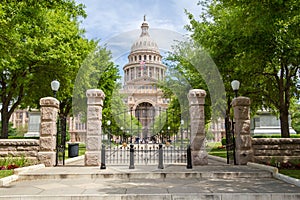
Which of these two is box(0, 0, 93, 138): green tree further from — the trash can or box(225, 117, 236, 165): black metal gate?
box(225, 117, 236, 165): black metal gate

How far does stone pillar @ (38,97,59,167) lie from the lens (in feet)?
36.6

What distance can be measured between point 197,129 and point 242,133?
6.32 ft

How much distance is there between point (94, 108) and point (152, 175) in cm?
434

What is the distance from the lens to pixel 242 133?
1148cm

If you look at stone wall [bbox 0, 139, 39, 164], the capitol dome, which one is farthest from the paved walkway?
the capitol dome

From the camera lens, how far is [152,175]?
8.75 m

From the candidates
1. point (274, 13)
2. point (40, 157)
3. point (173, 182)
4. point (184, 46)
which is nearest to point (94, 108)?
point (40, 157)

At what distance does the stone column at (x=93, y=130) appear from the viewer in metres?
11.2

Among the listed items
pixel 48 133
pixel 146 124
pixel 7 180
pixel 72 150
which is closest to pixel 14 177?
pixel 7 180

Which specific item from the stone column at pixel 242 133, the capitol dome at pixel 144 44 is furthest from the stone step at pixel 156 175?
the capitol dome at pixel 144 44

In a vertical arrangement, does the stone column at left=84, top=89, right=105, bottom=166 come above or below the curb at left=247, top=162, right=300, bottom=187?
above

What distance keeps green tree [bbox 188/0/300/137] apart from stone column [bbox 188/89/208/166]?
11.7 feet

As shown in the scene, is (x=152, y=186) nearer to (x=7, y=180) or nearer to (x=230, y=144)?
(x=7, y=180)

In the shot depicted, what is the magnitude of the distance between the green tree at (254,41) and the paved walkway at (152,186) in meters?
5.56
